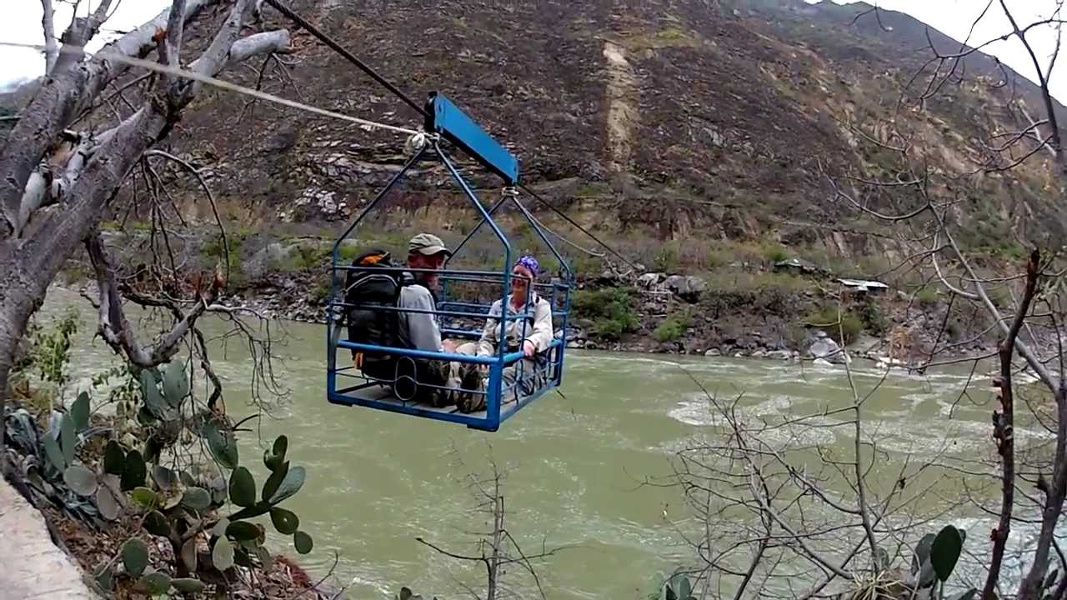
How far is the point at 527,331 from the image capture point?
14.3ft

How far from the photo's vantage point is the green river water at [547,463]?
5598 millimetres

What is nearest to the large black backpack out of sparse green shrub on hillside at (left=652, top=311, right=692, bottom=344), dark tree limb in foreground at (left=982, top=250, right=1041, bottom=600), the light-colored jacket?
the light-colored jacket

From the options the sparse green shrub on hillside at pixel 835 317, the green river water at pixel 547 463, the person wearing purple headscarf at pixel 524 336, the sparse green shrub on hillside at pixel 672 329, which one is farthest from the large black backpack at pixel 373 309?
the sparse green shrub on hillside at pixel 672 329

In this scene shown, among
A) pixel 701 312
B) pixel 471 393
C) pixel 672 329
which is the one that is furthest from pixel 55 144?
pixel 701 312

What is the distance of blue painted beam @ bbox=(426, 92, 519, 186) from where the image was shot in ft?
10.7

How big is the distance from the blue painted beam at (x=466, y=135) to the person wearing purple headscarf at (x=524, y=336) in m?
0.49

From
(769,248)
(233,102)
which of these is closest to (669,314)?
(769,248)

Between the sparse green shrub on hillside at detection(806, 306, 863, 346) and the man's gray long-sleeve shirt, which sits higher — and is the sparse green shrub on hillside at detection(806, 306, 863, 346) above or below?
below

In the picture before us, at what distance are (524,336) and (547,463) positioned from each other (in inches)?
154

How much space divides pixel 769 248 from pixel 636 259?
488 centimetres

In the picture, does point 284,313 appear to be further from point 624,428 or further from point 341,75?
point 341,75

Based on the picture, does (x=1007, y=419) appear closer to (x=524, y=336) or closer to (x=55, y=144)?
(x=524, y=336)

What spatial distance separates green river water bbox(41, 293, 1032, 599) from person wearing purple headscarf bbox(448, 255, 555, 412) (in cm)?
100

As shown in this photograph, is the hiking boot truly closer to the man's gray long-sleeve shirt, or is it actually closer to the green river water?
the man's gray long-sleeve shirt
